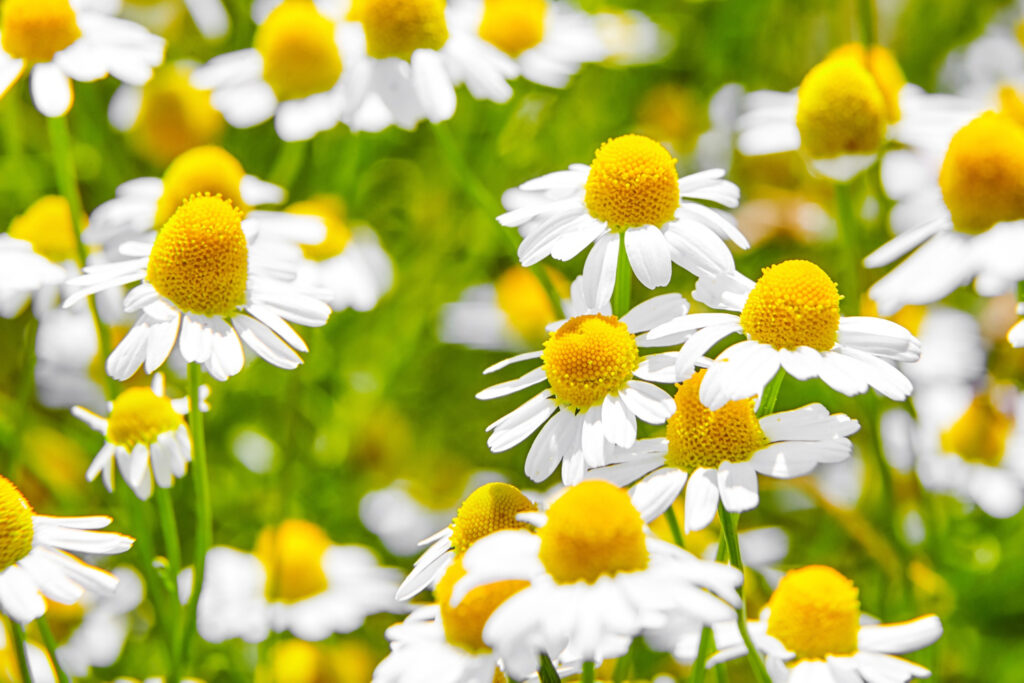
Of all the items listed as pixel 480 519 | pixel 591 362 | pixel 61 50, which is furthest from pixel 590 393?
pixel 61 50

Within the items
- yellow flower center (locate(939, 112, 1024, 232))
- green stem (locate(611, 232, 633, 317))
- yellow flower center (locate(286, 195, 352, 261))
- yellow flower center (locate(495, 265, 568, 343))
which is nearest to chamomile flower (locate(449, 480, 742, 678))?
green stem (locate(611, 232, 633, 317))

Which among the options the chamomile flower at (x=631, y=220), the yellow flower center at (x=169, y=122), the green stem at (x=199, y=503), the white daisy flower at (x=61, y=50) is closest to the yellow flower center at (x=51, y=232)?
the white daisy flower at (x=61, y=50)

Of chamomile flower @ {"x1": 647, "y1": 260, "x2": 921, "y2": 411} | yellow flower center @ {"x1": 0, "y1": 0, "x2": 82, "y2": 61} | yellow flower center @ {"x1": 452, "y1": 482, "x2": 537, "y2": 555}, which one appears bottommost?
yellow flower center @ {"x1": 452, "y1": 482, "x2": 537, "y2": 555}

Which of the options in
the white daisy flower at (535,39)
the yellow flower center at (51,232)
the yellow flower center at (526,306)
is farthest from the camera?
the yellow flower center at (526,306)

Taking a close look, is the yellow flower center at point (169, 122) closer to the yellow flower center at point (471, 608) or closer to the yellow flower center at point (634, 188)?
the yellow flower center at point (634, 188)

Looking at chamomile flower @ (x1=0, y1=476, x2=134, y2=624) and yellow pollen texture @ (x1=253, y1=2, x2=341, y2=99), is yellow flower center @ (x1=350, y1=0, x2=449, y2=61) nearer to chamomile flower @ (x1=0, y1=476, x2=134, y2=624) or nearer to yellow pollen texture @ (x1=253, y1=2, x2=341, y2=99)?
yellow pollen texture @ (x1=253, y1=2, x2=341, y2=99)

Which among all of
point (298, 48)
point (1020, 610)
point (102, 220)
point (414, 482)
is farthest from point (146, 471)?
point (1020, 610)
